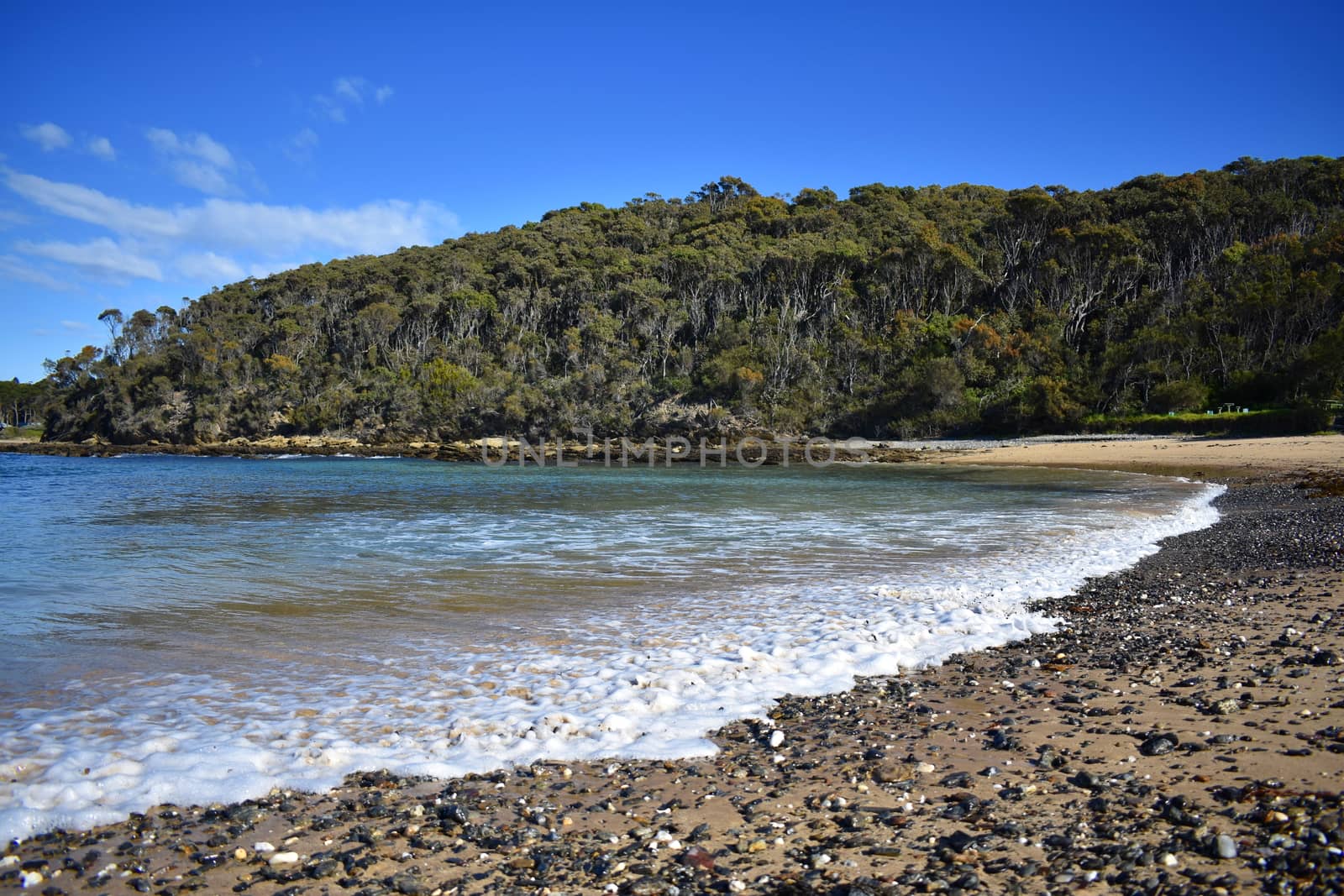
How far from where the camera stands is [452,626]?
23.1 feet

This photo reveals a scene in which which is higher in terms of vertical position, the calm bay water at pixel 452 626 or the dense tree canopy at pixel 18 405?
the dense tree canopy at pixel 18 405

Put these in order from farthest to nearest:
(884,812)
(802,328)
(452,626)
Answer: (802,328) < (452,626) < (884,812)

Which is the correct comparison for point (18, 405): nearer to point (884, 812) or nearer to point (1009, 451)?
point (1009, 451)

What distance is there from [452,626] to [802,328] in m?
63.4

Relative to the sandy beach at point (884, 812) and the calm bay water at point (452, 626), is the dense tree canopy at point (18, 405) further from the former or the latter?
the sandy beach at point (884, 812)

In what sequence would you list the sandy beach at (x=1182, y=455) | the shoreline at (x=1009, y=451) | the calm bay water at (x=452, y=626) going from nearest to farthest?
the calm bay water at (x=452, y=626) < the sandy beach at (x=1182, y=455) < the shoreline at (x=1009, y=451)

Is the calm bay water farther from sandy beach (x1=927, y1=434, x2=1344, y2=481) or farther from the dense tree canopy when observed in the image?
the dense tree canopy

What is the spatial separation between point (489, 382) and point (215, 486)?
129 feet

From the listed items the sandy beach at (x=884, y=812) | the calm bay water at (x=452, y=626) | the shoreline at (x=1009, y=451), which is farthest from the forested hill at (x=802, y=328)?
the sandy beach at (x=884, y=812)

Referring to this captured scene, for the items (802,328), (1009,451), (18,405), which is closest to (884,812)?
(1009,451)

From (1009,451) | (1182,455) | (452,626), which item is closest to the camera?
(452,626)

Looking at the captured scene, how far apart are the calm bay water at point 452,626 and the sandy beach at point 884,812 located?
385mm

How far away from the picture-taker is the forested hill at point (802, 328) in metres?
48.5

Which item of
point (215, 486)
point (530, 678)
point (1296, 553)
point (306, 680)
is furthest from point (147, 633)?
point (215, 486)
